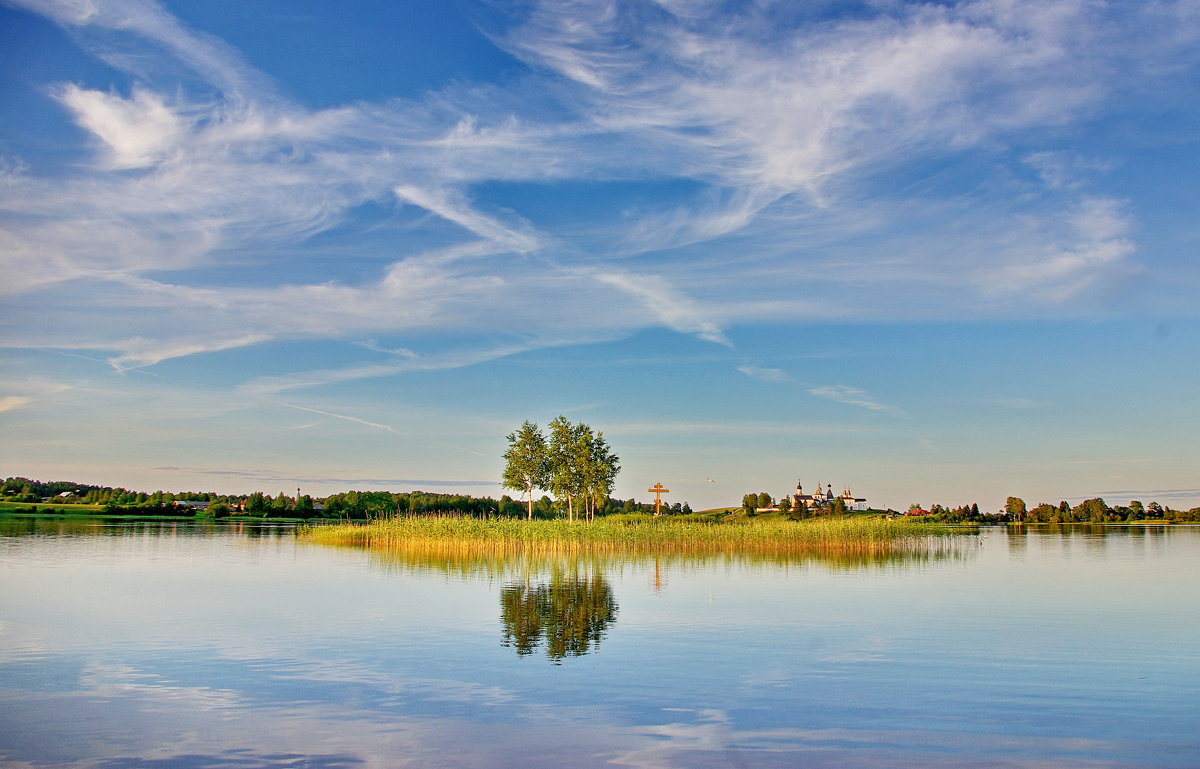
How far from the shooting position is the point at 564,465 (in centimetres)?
6538

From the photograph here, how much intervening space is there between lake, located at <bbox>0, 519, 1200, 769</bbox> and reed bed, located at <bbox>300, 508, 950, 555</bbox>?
582 inches

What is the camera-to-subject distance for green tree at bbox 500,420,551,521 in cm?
6775

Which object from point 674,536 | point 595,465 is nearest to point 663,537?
point 674,536

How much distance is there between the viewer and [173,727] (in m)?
9.51

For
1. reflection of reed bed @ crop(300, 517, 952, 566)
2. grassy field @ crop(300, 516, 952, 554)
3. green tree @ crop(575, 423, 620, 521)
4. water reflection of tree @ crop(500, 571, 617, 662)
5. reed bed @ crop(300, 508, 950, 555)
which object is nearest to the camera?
water reflection of tree @ crop(500, 571, 617, 662)

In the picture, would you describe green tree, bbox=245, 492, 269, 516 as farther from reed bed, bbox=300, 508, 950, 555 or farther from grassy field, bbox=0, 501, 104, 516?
reed bed, bbox=300, 508, 950, 555

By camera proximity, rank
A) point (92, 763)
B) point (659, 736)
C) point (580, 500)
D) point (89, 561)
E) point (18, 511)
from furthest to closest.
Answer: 1. point (18, 511)
2. point (580, 500)
3. point (89, 561)
4. point (659, 736)
5. point (92, 763)

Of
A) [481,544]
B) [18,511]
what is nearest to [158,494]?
[18,511]

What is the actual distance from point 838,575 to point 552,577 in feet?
33.5

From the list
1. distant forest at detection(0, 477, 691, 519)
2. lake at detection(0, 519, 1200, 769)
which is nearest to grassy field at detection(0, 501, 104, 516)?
distant forest at detection(0, 477, 691, 519)

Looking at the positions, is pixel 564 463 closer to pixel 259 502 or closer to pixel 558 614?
pixel 558 614

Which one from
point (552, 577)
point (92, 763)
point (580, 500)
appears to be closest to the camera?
point (92, 763)

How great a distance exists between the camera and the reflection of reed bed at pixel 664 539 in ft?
132

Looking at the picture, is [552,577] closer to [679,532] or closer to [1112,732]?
[679,532]
